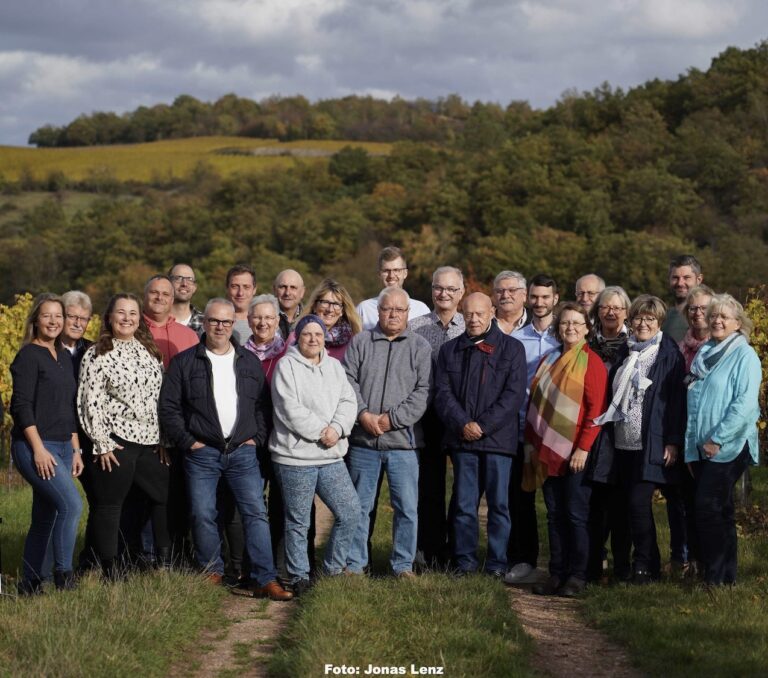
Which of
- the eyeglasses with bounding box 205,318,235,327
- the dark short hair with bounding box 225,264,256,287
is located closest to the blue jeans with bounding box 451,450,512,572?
the eyeglasses with bounding box 205,318,235,327

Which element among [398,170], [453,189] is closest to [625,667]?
[453,189]

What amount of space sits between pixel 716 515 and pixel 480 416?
5.87ft

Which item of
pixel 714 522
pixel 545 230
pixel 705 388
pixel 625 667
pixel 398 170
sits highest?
pixel 398 170

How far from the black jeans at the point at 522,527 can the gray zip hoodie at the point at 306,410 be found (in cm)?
159

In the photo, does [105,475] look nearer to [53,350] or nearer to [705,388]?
[53,350]

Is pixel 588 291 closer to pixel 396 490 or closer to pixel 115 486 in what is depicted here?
pixel 396 490

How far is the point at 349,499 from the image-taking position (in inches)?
300

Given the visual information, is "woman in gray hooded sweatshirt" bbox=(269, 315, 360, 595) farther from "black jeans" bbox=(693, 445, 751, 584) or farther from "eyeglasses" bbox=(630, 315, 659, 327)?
"black jeans" bbox=(693, 445, 751, 584)

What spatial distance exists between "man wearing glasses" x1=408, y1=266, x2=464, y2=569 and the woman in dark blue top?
103 inches

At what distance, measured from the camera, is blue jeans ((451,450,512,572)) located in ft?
26.0

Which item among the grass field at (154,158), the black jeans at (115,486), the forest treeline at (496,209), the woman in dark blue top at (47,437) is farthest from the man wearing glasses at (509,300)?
the grass field at (154,158)

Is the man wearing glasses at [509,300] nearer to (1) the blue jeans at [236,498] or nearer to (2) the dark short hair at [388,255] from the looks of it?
(2) the dark short hair at [388,255]

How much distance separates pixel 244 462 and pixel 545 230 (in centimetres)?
4774

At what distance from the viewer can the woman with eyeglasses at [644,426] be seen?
303 inches
